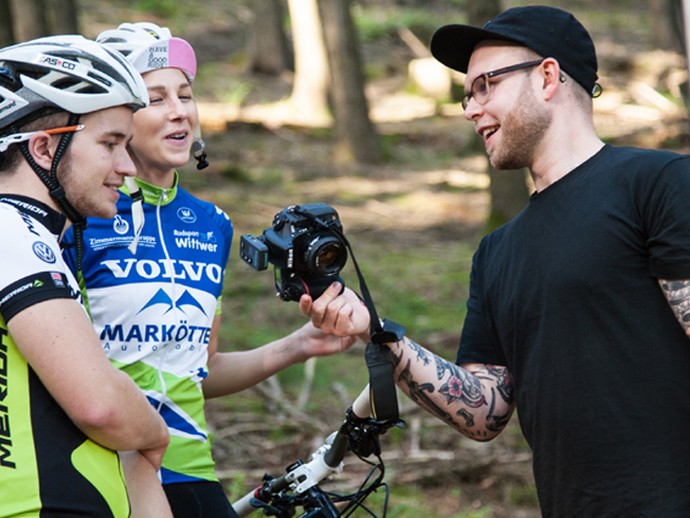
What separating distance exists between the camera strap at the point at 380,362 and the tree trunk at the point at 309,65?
17089 millimetres

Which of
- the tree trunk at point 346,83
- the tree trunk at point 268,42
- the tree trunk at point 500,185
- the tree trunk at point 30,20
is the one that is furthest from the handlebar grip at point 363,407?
the tree trunk at point 268,42

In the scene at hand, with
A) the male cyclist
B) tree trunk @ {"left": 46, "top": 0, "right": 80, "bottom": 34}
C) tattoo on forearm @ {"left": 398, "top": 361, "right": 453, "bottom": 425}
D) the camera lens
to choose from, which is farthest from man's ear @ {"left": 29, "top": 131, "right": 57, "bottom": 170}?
tree trunk @ {"left": 46, "top": 0, "right": 80, "bottom": 34}

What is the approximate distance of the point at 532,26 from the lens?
350 centimetres

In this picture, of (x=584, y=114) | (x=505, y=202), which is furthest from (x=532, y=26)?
(x=505, y=202)

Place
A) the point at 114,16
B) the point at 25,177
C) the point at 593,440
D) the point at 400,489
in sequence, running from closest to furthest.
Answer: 1. the point at 25,177
2. the point at 593,440
3. the point at 400,489
4. the point at 114,16

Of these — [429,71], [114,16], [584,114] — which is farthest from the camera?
[114,16]

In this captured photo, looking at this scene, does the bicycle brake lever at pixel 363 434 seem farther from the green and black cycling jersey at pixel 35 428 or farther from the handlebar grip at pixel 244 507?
the green and black cycling jersey at pixel 35 428

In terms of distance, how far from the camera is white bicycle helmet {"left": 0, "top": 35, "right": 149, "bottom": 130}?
2.99m

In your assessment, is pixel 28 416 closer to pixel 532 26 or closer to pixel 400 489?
pixel 532 26

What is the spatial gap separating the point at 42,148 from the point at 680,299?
1.99 metres

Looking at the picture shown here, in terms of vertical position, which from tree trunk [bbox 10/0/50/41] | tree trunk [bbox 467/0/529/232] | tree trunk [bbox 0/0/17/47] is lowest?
tree trunk [bbox 467/0/529/232]

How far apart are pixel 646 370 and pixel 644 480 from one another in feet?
1.13

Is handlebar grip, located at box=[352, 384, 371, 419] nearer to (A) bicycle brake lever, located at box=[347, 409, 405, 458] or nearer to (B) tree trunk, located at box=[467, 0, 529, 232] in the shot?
(A) bicycle brake lever, located at box=[347, 409, 405, 458]

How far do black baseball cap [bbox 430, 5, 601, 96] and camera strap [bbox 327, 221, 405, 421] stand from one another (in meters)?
0.98
